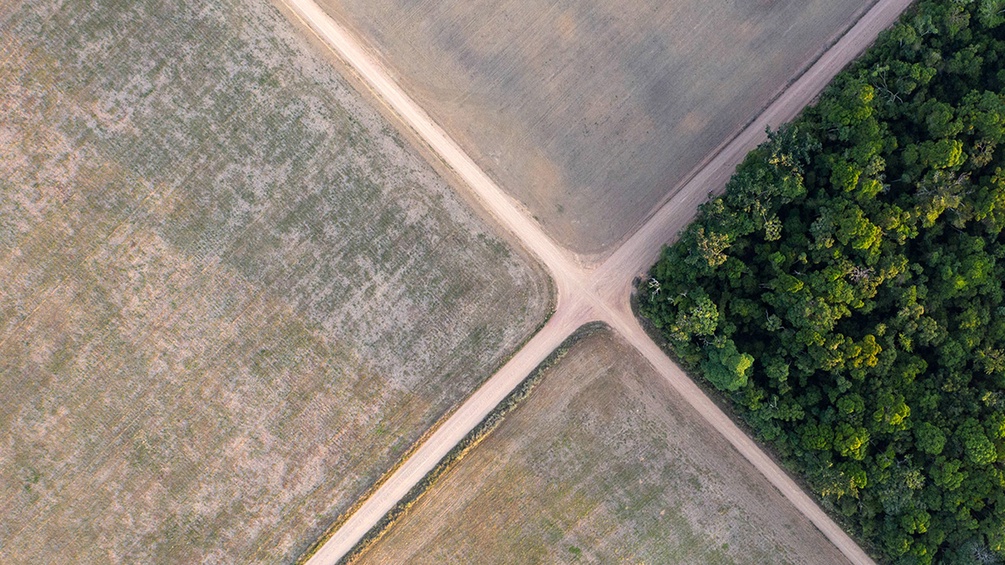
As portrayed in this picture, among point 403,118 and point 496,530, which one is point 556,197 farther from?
point 496,530

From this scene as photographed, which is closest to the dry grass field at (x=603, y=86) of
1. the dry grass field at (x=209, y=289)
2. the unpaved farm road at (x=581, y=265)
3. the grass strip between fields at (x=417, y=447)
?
the unpaved farm road at (x=581, y=265)

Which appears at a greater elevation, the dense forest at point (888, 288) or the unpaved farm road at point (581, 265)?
the unpaved farm road at point (581, 265)

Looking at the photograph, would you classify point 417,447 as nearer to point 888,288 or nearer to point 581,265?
point 581,265

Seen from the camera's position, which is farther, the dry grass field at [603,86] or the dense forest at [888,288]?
the dry grass field at [603,86]

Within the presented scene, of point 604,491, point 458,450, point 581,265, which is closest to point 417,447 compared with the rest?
point 458,450

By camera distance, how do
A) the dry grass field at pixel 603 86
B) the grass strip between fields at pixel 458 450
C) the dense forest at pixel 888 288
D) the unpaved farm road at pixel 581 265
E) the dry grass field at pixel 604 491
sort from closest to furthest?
1. the dense forest at pixel 888 288
2. the grass strip between fields at pixel 458 450
3. the unpaved farm road at pixel 581 265
4. the dry grass field at pixel 604 491
5. the dry grass field at pixel 603 86

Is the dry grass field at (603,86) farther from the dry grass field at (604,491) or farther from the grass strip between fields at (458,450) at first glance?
the dry grass field at (604,491)
